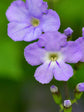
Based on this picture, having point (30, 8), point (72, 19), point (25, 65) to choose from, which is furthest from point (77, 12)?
point (30, 8)

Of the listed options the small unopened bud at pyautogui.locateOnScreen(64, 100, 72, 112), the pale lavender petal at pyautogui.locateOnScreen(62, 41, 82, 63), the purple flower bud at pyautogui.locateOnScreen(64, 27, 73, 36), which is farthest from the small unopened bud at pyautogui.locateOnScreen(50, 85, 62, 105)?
the purple flower bud at pyautogui.locateOnScreen(64, 27, 73, 36)

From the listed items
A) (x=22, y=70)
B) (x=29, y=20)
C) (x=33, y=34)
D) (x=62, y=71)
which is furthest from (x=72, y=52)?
(x=22, y=70)

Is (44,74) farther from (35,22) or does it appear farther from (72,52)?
(35,22)

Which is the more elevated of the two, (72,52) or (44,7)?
(44,7)

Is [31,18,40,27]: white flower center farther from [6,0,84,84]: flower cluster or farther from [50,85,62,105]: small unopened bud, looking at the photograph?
[50,85,62,105]: small unopened bud

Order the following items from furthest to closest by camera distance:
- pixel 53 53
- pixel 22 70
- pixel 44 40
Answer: pixel 22 70
pixel 53 53
pixel 44 40

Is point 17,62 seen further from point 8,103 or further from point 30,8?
point 30,8

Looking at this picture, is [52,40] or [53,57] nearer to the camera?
[52,40]
